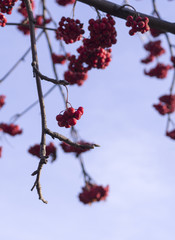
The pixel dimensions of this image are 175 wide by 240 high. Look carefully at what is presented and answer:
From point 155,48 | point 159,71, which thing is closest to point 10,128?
point 159,71

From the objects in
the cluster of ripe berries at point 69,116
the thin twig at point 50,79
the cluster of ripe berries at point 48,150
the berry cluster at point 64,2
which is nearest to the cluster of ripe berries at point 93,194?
the cluster of ripe berries at point 48,150

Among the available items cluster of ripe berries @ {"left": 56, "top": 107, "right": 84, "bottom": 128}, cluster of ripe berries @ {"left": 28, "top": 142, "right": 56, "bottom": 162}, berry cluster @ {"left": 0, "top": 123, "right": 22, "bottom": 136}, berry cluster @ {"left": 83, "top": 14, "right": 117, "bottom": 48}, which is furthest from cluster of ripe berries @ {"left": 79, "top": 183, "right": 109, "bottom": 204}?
cluster of ripe berries @ {"left": 56, "top": 107, "right": 84, "bottom": 128}

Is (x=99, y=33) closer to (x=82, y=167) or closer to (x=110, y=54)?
→ (x=110, y=54)

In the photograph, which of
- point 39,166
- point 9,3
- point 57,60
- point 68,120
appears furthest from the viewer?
point 57,60

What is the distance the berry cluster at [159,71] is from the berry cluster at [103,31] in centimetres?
408

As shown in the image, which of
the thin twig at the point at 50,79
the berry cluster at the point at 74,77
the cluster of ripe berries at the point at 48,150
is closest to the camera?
the thin twig at the point at 50,79

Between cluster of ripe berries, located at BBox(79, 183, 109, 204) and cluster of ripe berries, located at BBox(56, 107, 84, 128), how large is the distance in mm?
3005

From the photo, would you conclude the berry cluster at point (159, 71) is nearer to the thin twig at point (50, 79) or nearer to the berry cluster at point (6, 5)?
the berry cluster at point (6, 5)

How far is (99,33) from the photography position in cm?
322

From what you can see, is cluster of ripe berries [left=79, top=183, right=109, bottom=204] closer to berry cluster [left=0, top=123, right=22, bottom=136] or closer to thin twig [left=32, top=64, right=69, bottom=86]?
berry cluster [left=0, top=123, right=22, bottom=136]

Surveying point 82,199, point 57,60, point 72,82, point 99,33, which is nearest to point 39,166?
point 99,33

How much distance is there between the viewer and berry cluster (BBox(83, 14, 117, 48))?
10.5 ft

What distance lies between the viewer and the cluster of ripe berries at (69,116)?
2.62m

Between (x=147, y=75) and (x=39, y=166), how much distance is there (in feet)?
18.1
